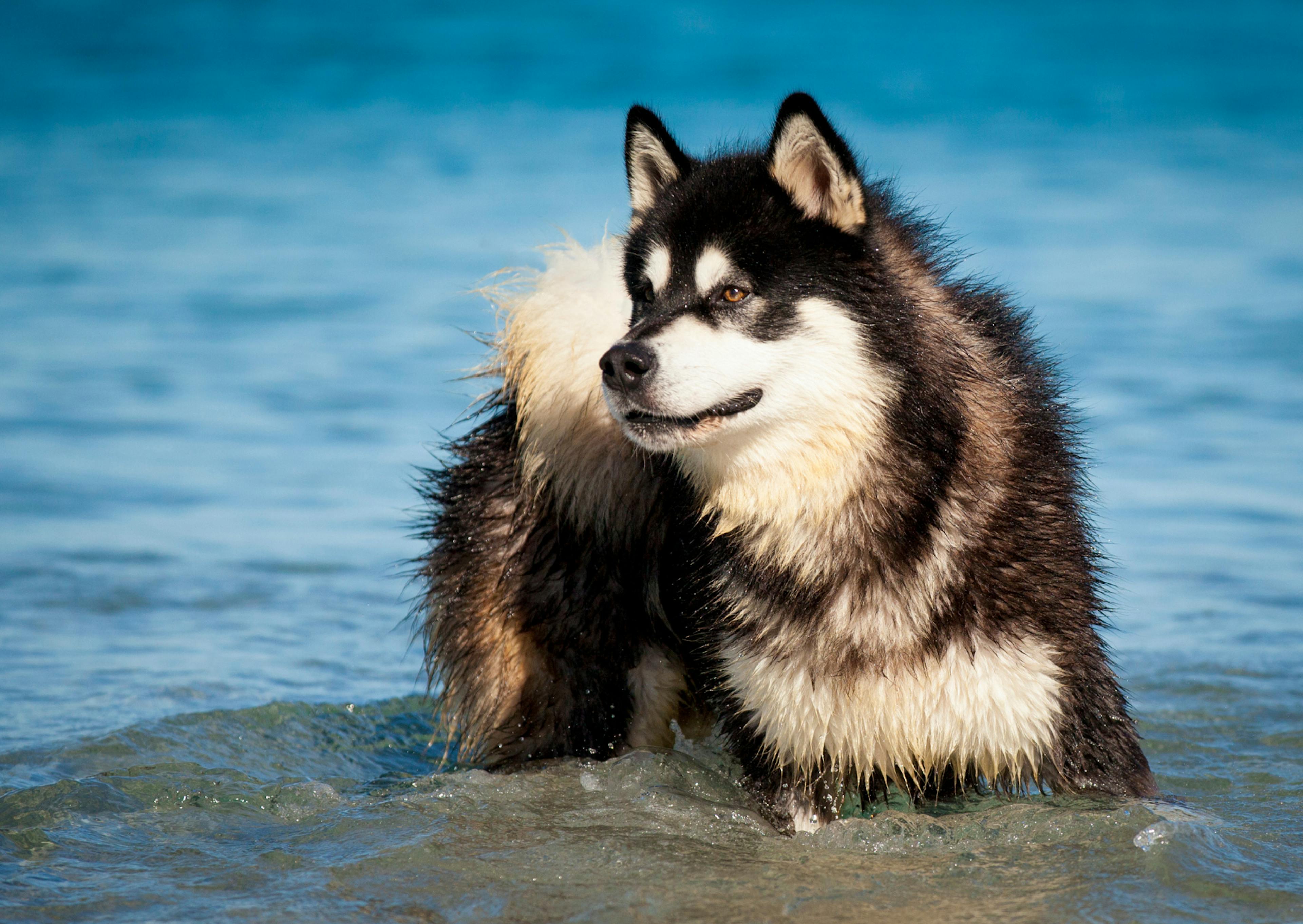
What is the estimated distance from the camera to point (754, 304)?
4301mm

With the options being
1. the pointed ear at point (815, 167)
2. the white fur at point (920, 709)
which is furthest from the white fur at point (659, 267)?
the white fur at point (920, 709)

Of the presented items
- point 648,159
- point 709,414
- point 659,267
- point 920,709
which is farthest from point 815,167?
point 920,709

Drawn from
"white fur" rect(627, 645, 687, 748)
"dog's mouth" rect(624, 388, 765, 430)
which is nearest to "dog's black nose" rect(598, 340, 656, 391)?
"dog's mouth" rect(624, 388, 765, 430)

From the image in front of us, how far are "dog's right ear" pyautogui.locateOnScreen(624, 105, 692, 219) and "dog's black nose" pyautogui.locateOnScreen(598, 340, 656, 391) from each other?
845 millimetres

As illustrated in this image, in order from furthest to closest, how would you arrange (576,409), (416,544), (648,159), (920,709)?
(416,544) → (576,409) → (648,159) → (920,709)

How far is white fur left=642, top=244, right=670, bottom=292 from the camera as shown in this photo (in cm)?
451

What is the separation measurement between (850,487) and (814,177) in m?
0.99

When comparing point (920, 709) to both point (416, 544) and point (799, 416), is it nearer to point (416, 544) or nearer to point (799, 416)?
point (799, 416)

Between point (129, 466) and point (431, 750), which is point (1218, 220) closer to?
point (129, 466)

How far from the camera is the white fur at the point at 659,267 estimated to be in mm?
4508

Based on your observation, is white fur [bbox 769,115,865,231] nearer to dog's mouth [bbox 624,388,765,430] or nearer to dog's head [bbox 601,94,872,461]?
dog's head [bbox 601,94,872,461]

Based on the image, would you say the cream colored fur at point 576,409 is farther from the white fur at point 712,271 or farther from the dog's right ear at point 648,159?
the white fur at point 712,271

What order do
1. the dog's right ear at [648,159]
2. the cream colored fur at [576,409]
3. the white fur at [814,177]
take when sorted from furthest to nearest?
1. the cream colored fur at [576,409]
2. the dog's right ear at [648,159]
3. the white fur at [814,177]

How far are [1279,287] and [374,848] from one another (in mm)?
14001
